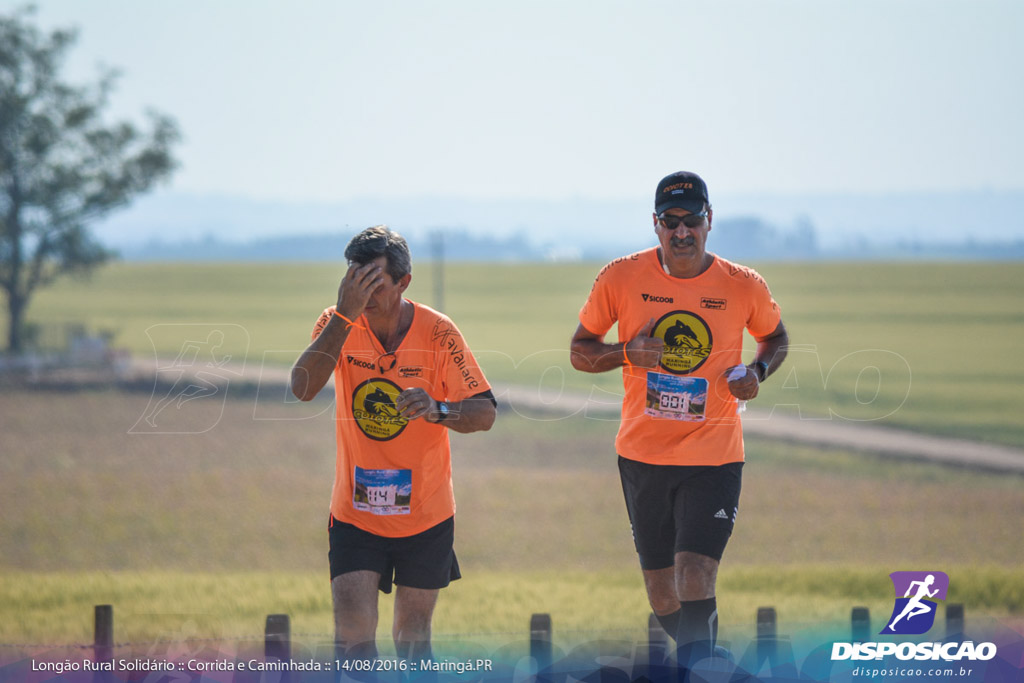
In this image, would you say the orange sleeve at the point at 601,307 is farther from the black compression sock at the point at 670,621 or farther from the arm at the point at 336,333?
the black compression sock at the point at 670,621

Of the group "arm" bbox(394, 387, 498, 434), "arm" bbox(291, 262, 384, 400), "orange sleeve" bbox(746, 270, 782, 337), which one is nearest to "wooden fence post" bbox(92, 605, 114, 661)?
"arm" bbox(291, 262, 384, 400)

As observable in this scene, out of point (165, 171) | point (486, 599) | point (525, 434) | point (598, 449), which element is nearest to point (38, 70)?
point (165, 171)

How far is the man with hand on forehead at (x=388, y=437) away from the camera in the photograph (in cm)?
498

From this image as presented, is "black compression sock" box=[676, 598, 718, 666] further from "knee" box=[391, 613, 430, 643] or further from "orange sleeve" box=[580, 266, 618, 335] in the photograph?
"orange sleeve" box=[580, 266, 618, 335]

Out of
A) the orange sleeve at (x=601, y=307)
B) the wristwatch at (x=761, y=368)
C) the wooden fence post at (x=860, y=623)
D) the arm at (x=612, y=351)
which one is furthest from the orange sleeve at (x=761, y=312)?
the wooden fence post at (x=860, y=623)

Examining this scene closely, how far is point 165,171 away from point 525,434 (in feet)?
86.9

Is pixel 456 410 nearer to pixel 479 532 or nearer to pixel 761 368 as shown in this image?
pixel 761 368

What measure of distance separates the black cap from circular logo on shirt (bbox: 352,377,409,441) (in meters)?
1.62

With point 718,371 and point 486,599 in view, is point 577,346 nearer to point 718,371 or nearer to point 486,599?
point 718,371

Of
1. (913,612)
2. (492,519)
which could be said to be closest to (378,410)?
(913,612)

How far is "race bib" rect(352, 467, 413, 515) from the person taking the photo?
504 cm

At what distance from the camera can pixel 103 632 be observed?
5.79 meters

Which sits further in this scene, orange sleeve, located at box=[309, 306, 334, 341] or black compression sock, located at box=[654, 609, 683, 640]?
black compression sock, located at box=[654, 609, 683, 640]

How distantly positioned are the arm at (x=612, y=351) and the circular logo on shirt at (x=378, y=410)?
0.98 meters
